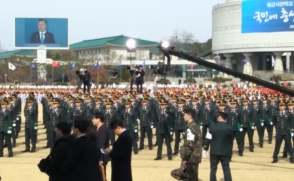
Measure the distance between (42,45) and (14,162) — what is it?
69.2m

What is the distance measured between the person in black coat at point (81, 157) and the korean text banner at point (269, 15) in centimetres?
6910

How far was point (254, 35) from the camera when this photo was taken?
3054 inches

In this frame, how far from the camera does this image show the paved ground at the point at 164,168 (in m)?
13.2

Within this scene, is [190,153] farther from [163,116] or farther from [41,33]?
[41,33]

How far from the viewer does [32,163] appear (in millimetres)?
15469

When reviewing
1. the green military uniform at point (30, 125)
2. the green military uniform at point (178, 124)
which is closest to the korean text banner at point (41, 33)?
the green military uniform at point (30, 125)

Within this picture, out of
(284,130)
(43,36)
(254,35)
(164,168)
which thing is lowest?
(164,168)

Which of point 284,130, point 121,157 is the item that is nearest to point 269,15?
point 284,130

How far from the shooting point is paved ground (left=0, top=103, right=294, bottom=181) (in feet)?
43.2

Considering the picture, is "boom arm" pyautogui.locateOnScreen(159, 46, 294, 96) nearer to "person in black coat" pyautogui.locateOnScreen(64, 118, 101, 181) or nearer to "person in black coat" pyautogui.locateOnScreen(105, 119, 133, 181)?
"person in black coat" pyautogui.locateOnScreen(105, 119, 133, 181)

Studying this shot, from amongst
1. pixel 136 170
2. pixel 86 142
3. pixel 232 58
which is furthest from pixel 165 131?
pixel 232 58

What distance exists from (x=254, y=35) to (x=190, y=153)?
69505 mm

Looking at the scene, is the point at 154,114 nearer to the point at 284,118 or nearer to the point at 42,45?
the point at 284,118

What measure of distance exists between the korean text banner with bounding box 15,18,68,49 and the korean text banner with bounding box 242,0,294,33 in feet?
84.2
